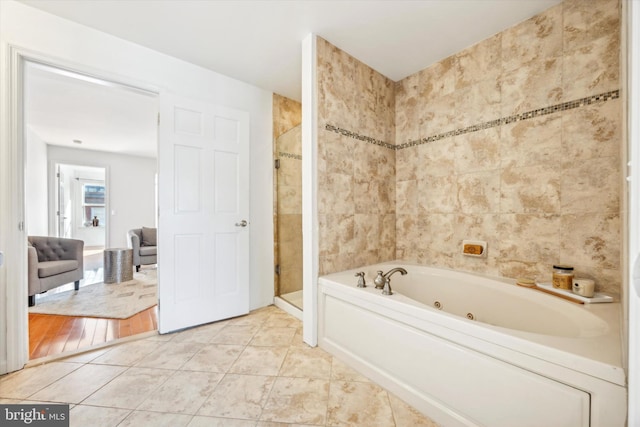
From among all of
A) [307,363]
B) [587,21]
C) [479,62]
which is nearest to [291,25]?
[479,62]

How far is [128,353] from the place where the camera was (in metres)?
1.79

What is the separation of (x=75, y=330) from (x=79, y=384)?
96cm

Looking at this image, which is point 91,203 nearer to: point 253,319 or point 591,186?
point 253,319

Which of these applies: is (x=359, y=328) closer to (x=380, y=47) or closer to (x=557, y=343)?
(x=557, y=343)

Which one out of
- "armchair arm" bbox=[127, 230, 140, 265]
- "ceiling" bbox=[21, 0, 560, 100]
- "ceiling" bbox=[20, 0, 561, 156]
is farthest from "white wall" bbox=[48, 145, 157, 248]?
"ceiling" bbox=[21, 0, 560, 100]

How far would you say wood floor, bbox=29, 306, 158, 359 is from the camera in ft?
6.09

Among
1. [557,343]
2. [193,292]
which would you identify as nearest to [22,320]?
[193,292]

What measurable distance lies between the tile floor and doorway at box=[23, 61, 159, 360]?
0.40 m

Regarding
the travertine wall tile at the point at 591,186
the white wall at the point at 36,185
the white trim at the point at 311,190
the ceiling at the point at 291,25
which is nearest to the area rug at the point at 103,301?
the white trim at the point at 311,190

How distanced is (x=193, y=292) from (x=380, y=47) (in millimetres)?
2646

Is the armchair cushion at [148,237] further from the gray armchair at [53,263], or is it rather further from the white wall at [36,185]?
the white wall at [36,185]

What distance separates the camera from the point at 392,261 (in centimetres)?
246

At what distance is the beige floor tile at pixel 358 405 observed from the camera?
121cm

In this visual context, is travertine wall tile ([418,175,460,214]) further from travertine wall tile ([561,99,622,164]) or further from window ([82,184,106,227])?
window ([82,184,106,227])
